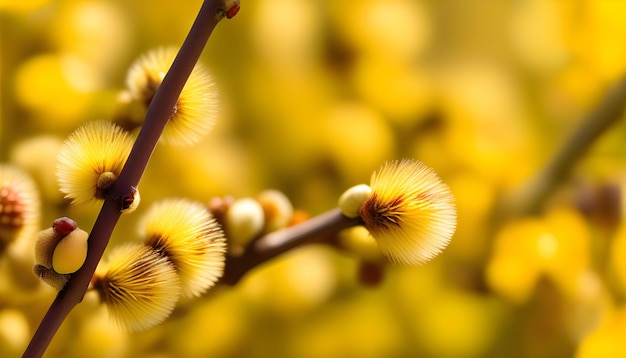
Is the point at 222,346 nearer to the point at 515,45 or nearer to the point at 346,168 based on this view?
the point at 346,168

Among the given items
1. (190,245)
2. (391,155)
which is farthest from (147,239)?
(391,155)

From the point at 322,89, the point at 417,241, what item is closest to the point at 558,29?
the point at 322,89

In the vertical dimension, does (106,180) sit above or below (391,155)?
below

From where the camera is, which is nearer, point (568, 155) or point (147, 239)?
point (147, 239)

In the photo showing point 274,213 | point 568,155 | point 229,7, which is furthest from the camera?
point 568,155

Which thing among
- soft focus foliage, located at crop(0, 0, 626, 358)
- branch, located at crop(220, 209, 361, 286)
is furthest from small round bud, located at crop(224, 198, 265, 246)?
soft focus foliage, located at crop(0, 0, 626, 358)

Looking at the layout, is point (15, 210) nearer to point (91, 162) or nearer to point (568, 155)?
point (91, 162)
